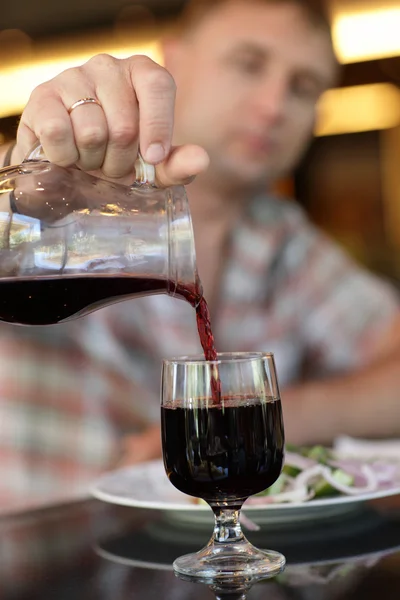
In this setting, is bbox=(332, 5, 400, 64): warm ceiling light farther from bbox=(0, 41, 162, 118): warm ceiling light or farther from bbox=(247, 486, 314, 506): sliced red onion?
bbox=(247, 486, 314, 506): sliced red onion

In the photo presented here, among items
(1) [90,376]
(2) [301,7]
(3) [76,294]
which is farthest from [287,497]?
(2) [301,7]

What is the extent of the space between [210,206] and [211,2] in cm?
62

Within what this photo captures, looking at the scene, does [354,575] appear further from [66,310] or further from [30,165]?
[30,165]

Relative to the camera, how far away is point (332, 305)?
2529 mm

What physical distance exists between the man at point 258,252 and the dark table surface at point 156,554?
1097 millimetres

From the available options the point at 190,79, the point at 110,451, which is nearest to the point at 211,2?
Answer: the point at 190,79

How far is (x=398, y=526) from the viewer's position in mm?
979

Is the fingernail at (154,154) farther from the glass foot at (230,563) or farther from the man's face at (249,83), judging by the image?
the man's face at (249,83)

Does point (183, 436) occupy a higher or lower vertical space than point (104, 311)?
lower

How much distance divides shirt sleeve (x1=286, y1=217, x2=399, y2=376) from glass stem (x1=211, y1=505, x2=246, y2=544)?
5.28 feet

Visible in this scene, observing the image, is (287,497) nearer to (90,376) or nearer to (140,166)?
(140,166)

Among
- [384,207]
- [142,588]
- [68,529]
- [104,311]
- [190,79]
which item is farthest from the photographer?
[384,207]

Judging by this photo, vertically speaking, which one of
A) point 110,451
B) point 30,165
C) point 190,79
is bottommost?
point 110,451

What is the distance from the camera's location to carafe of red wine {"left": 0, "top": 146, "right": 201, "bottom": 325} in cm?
86
